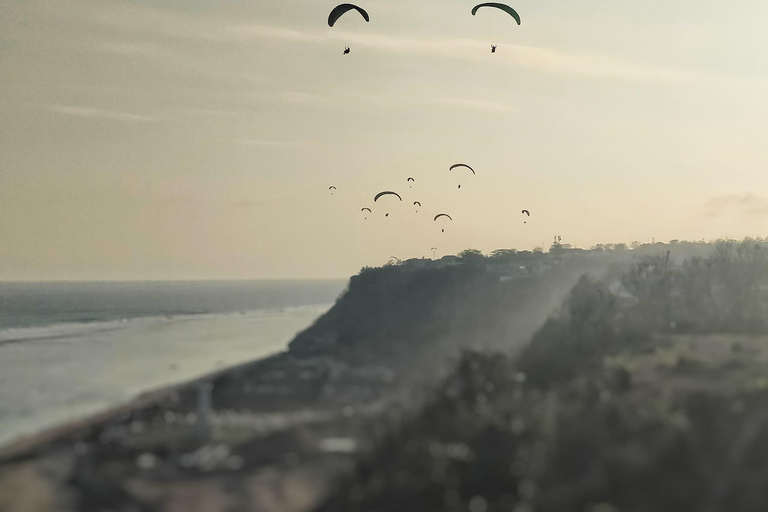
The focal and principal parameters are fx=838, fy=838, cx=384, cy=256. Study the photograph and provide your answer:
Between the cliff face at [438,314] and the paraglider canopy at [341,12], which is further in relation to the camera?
the cliff face at [438,314]

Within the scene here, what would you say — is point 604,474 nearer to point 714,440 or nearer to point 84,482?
point 714,440

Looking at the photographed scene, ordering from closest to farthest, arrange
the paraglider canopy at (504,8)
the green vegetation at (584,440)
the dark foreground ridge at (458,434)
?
the green vegetation at (584,440), the dark foreground ridge at (458,434), the paraglider canopy at (504,8)

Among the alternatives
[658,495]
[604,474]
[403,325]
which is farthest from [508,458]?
[403,325]

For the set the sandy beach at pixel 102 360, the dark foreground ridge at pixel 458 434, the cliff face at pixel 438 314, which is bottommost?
the sandy beach at pixel 102 360

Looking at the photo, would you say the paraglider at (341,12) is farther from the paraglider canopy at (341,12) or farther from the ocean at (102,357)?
the ocean at (102,357)

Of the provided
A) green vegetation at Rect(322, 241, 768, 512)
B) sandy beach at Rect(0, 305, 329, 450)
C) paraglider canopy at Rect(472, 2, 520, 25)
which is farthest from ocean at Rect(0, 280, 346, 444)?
paraglider canopy at Rect(472, 2, 520, 25)

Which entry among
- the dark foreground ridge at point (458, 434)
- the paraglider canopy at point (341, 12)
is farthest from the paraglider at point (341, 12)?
the dark foreground ridge at point (458, 434)

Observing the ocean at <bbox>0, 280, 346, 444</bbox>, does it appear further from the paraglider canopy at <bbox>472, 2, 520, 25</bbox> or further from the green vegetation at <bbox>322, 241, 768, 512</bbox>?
the paraglider canopy at <bbox>472, 2, 520, 25</bbox>
